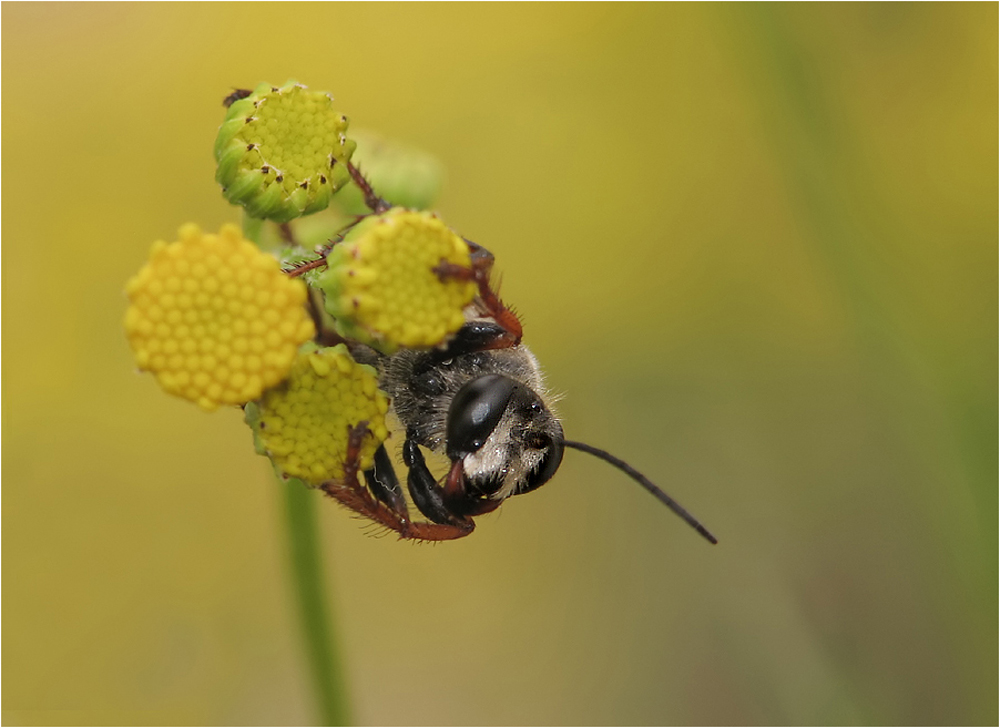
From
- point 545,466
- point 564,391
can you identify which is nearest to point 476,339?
point 545,466

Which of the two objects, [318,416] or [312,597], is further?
[312,597]

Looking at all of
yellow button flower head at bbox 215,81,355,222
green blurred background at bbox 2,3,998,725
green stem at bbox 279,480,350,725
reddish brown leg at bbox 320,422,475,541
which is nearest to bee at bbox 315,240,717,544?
reddish brown leg at bbox 320,422,475,541

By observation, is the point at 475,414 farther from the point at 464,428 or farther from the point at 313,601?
the point at 313,601

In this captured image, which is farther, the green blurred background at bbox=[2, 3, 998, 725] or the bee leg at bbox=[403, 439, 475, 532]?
the green blurred background at bbox=[2, 3, 998, 725]

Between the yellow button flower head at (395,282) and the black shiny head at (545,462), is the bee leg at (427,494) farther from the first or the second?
the yellow button flower head at (395,282)

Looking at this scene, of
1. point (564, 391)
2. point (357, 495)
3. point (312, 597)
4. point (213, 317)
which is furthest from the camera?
point (564, 391)

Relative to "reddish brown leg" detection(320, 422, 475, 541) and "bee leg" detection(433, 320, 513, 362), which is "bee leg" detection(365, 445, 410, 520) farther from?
"bee leg" detection(433, 320, 513, 362)
